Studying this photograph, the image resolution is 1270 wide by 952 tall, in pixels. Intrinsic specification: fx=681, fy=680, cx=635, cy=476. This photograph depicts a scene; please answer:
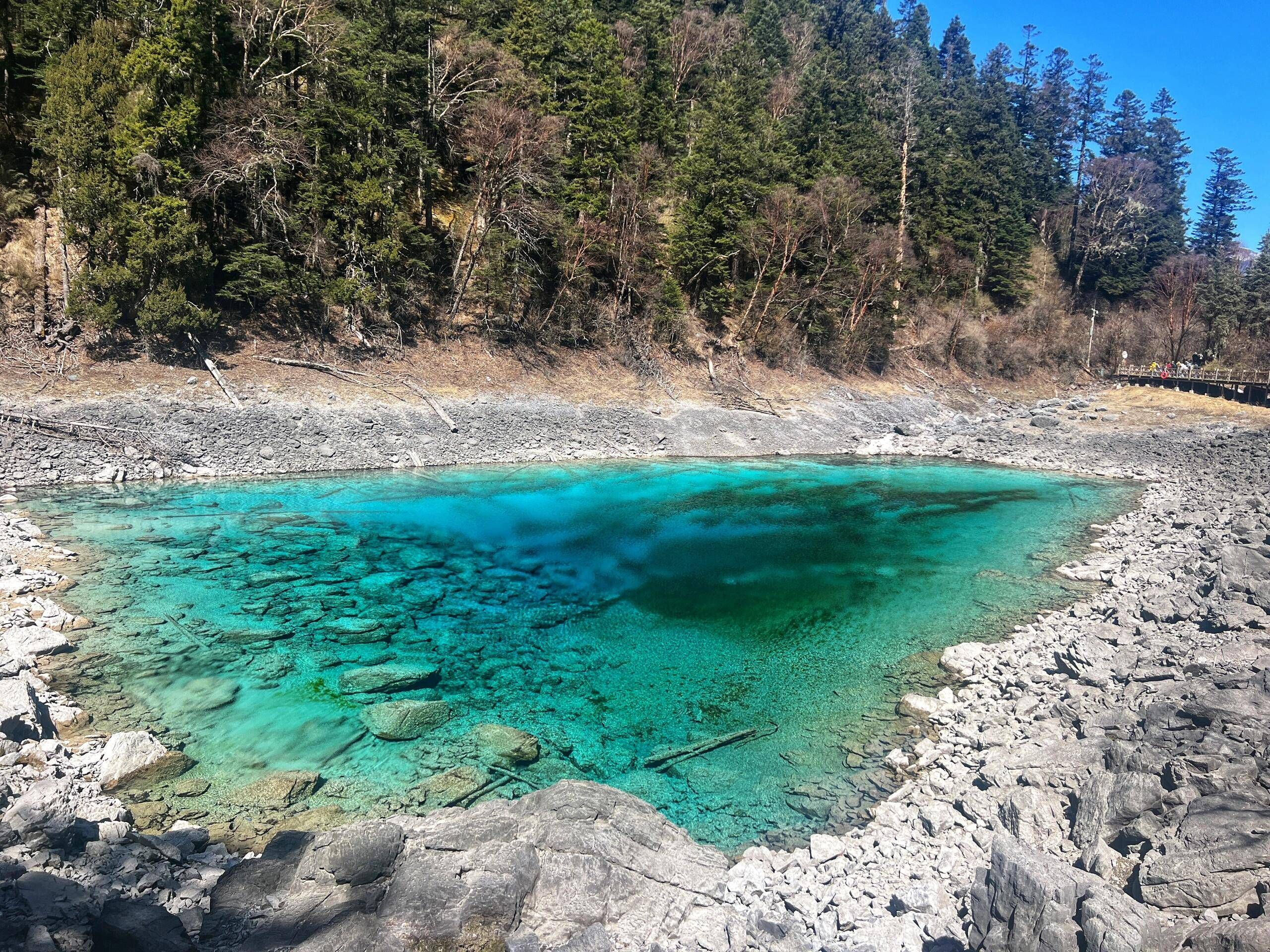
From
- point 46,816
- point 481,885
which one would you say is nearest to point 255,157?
point 46,816

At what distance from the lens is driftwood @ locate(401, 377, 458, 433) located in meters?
25.1

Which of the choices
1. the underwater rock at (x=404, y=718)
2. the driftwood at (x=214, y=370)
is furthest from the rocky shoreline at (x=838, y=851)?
the driftwood at (x=214, y=370)

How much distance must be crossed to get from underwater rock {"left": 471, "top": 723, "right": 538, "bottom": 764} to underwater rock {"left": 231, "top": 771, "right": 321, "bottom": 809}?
5.45 ft

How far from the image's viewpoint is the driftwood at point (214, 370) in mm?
21844

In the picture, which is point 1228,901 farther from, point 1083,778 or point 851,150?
point 851,150

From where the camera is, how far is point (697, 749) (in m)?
7.70

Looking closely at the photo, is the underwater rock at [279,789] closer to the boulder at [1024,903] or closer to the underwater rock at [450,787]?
the underwater rock at [450,787]

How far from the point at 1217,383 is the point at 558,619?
138ft

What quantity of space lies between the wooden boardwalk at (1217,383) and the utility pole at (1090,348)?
3.15 meters

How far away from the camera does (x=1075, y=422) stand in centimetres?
3503

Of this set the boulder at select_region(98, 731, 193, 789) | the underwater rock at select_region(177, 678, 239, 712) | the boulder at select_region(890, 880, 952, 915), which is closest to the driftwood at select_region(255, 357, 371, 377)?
the underwater rock at select_region(177, 678, 239, 712)

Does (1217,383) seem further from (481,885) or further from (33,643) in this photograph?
(33,643)

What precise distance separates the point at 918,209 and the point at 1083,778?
50.4 metres

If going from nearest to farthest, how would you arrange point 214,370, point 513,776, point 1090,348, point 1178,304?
point 513,776 < point 214,370 < point 1090,348 < point 1178,304
